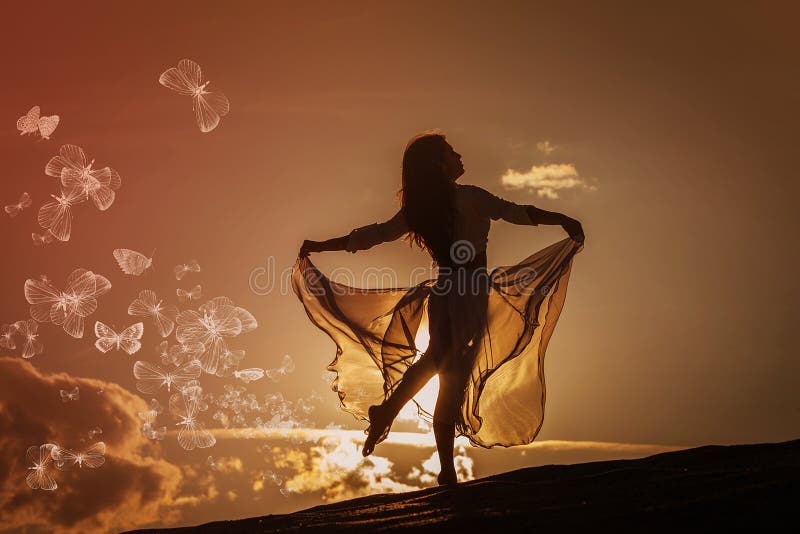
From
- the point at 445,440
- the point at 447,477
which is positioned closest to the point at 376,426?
the point at 445,440

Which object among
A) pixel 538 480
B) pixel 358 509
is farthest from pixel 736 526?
pixel 358 509

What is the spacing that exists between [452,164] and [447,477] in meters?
2.61

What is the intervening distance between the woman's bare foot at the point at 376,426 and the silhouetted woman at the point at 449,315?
10 millimetres

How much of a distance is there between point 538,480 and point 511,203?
2243 millimetres

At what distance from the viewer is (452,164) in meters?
6.76

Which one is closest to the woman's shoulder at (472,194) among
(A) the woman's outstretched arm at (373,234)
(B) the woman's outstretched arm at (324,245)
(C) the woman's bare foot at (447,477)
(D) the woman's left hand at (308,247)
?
(A) the woman's outstretched arm at (373,234)

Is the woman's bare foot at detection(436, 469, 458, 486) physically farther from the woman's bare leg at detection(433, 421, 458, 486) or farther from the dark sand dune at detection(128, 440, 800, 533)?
the dark sand dune at detection(128, 440, 800, 533)

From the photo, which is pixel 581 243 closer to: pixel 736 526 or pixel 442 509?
pixel 442 509

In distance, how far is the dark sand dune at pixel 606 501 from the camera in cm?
399

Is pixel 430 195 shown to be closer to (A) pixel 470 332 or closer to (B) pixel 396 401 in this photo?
(A) pixel 470 332

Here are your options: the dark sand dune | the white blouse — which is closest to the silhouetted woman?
the white blouse

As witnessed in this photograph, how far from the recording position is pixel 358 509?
5.63m

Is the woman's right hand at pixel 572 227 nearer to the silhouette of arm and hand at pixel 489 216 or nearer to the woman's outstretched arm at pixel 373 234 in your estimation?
the silhouette of arm and hand at pixel 489 216

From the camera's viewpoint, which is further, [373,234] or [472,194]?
[373,234]
